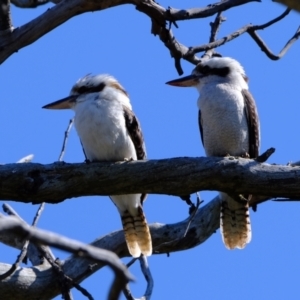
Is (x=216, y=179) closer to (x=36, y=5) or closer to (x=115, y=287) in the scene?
(x=115, y=287)

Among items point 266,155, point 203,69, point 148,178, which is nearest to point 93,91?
point 203,69

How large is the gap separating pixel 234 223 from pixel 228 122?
0.75 m

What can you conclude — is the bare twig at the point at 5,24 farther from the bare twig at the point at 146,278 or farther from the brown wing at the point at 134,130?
the bare twig at the point at 146,278

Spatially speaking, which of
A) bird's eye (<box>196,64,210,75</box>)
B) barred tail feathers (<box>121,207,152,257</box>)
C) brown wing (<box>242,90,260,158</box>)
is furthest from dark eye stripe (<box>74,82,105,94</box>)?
brown wing (<box>242,90,260,158</box>)

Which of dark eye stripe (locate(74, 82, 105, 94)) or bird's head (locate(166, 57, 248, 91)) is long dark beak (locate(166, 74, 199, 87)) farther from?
dark eye stripe (locate(74, 82, 105, 94))

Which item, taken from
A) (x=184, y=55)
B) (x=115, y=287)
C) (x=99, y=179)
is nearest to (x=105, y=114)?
(x=184, y=55)

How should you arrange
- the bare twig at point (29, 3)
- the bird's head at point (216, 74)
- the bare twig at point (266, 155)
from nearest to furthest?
the bare twig at point (266, 155) → the bird's head at point (216, 74) → the bare twig at point (29, 3)

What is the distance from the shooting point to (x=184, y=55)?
4945mm

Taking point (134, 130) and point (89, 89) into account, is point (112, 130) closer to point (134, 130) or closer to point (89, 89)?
point (134, 130)

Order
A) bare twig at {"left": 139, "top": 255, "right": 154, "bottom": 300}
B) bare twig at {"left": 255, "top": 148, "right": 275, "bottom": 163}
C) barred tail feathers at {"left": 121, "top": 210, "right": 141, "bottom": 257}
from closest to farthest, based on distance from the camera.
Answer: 1. bare twig at {"left": 255, "top": 148, "right": 275, "bottom": 163}
2. bare twig at {"left": 139, "top": 255, "right": 154, "bottom": 300}
3. barred tail feathers at {"left": 121, "top": 210, "right": 141, "bottom": 257}

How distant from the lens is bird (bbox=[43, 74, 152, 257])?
4.76 meters

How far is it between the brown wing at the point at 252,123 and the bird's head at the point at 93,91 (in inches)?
33.9

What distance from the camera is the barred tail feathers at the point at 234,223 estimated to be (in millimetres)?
5203

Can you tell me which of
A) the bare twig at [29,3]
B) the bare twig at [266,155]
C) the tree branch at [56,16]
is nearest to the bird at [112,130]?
the tree branch at [56,16]
